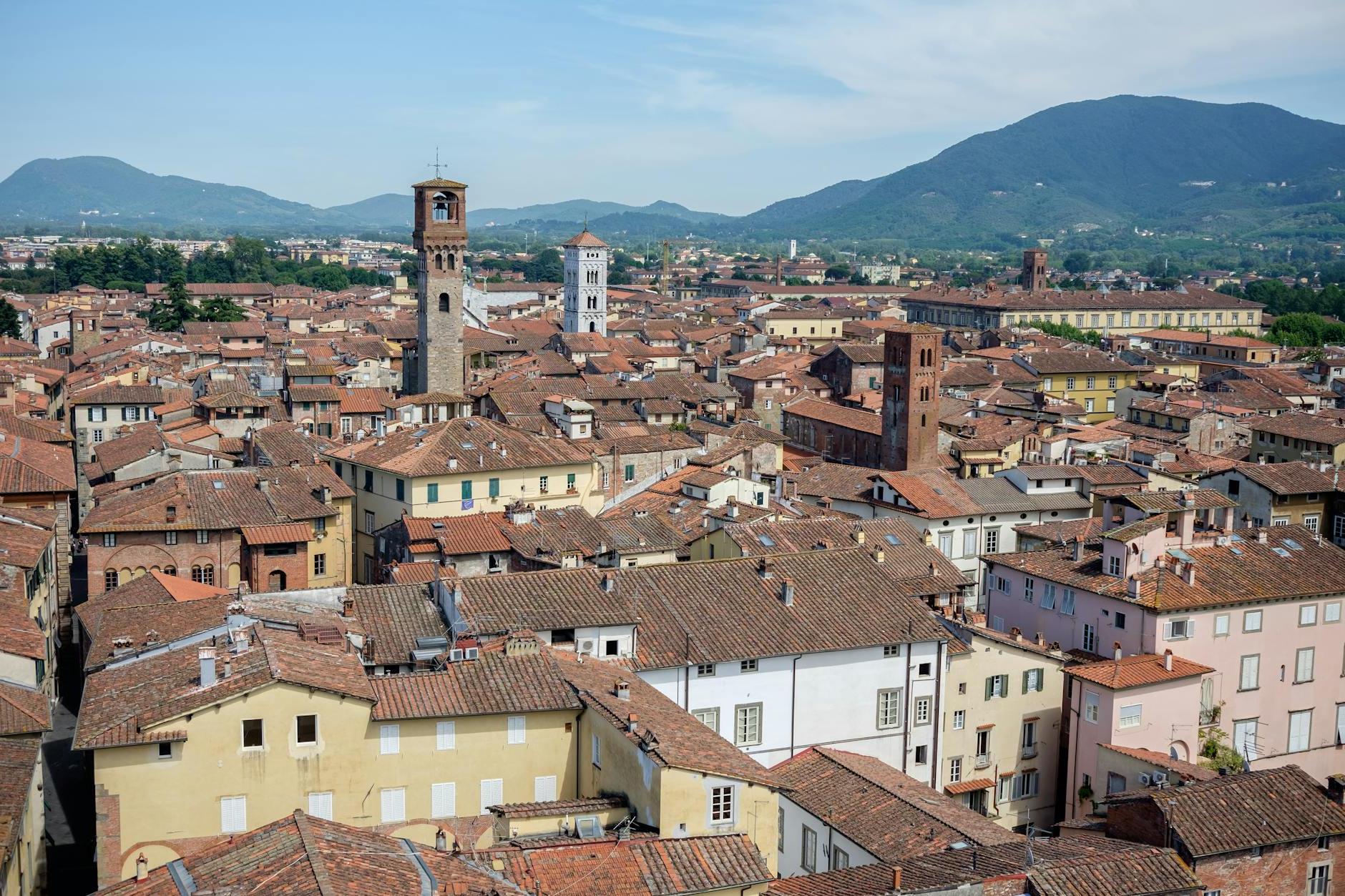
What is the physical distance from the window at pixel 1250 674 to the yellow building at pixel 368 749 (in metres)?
18.4

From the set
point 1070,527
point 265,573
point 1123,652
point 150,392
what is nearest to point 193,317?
point 150,392

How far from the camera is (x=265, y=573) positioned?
42.6 metres

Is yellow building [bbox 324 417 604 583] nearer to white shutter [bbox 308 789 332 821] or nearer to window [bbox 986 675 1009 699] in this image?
window [bbox 986 675 1009 699]

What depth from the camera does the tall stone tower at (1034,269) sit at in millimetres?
178500

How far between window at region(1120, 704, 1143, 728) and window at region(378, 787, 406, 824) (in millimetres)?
16991

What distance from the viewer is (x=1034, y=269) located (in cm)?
17938

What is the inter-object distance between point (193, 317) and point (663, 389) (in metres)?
61.9

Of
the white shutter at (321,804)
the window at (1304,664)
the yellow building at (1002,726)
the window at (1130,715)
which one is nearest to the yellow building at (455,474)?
the yellow building at (1002,726)

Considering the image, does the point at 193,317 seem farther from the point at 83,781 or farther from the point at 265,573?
the point at 83,781

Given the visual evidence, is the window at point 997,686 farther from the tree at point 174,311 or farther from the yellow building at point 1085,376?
the tree at point 174,311

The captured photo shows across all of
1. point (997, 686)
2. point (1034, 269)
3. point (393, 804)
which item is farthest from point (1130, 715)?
point (1034, 269)

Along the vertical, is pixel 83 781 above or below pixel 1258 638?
below

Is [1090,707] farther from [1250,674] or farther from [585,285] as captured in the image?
[585,285]

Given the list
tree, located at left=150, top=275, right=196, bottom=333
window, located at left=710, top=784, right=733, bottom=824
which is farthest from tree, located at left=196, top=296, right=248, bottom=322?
window, located at left=710, top=784, right=733, bottom=824
